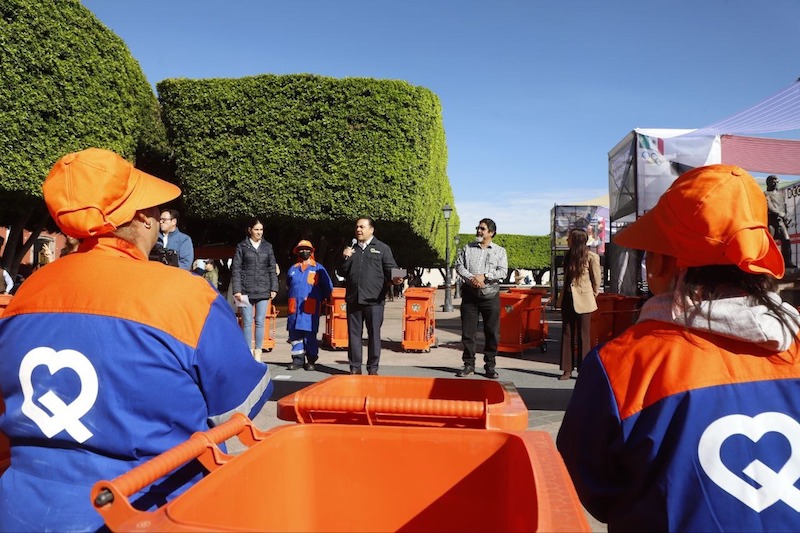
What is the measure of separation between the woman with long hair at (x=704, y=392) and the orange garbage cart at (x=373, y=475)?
0.64 ft

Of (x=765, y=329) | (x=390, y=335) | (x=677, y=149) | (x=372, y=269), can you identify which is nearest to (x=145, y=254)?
(x=765, y=329)

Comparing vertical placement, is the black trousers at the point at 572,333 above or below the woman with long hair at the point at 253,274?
below

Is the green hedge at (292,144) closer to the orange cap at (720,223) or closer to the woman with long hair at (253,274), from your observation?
the woman with long hair at (253,274)

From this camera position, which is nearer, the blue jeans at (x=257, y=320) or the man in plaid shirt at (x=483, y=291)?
the man in plaid shirt at (x=483, y=291)

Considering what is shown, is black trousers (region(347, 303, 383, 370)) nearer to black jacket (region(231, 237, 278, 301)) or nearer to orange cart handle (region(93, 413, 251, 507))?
black jacket (region(231, 237, 278, 301))

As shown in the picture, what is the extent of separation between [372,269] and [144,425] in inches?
236

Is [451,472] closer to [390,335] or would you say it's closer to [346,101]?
[390,335]

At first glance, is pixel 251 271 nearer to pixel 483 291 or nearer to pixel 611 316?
pixel 483 291

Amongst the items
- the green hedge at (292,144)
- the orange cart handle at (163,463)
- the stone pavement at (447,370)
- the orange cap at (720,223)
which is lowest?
the stone pavement at (447,370)

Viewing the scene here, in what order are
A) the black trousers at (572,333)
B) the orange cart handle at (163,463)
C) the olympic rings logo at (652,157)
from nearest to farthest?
the orange cart handle at (163,463)
the black trousers at (572,333)
the olympic rings logo at (652,157)

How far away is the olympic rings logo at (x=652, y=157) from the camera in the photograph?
10.5 metres

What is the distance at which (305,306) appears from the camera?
8.51 meters

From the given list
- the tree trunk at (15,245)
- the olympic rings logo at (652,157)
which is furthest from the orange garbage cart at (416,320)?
the tree trunk at (15,245)

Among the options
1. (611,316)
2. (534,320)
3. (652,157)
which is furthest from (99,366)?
(652,157)
